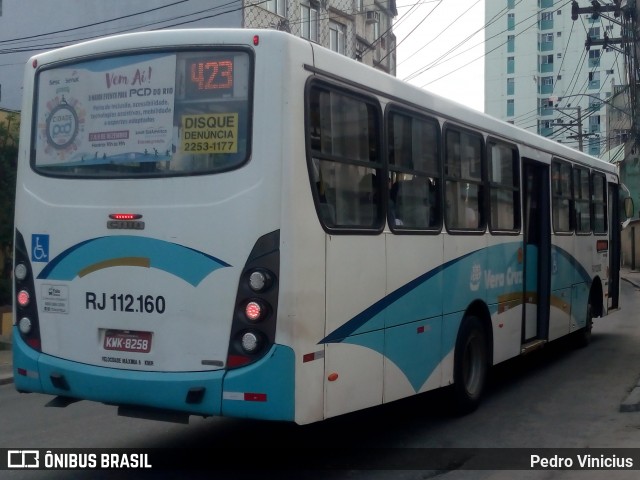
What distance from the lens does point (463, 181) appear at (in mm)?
9008

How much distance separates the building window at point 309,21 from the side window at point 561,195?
72.8ft

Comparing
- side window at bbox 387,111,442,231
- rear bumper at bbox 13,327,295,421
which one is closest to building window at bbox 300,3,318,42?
side window at bbox 387,111,442,231

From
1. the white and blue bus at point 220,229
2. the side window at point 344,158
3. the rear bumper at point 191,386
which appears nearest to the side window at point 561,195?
the white and blue bus at point 220,229

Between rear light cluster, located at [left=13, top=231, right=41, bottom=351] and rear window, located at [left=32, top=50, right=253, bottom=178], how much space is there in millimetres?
689

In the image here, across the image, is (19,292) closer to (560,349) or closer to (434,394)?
(434,394)

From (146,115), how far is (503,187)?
5.00m

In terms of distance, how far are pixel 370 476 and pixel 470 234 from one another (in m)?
3.20

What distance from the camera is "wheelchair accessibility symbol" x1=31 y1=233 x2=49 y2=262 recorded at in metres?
6.83

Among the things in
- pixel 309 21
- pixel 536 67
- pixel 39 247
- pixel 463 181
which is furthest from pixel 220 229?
pixel 536 67

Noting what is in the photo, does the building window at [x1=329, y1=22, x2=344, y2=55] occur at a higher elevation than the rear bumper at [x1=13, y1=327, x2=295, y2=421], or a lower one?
higher

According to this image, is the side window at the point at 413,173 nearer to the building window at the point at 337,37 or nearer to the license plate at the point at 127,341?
the license plate at the point at 127,341

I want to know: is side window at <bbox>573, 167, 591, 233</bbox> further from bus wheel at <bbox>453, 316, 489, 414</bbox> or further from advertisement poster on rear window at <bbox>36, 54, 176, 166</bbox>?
advertisement poster on rear window at <bbox>36, 54, 176, 166</bbox>

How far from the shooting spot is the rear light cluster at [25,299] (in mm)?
6845

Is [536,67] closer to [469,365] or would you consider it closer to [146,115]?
[469,365]
